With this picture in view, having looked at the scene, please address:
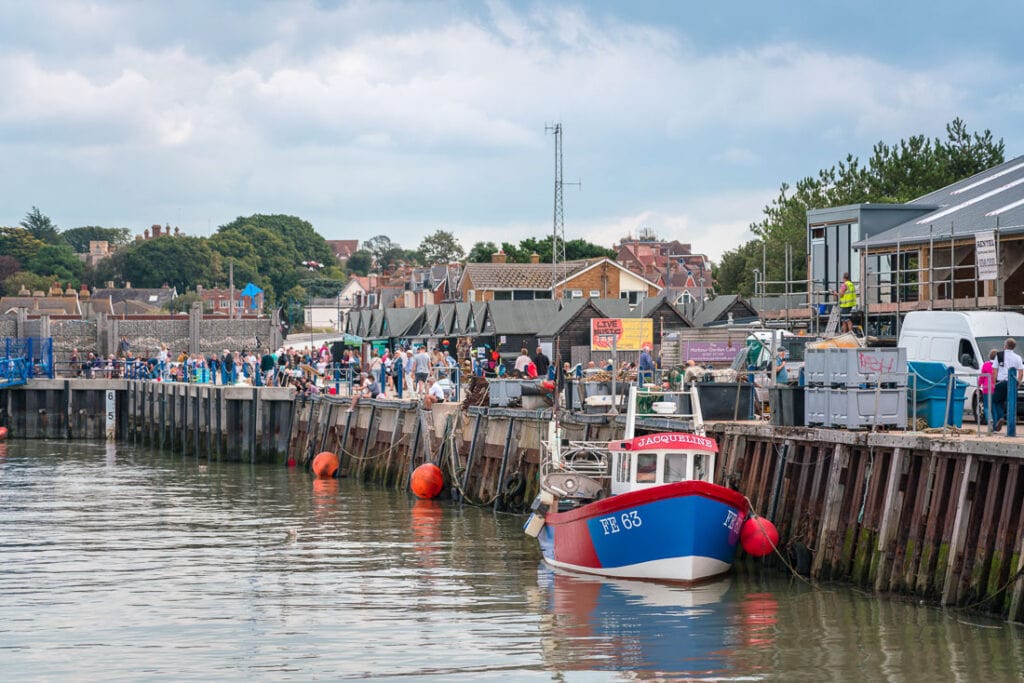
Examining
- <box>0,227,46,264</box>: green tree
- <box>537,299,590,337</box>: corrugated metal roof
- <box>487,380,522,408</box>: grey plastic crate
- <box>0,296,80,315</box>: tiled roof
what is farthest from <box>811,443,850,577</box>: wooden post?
<box>0,227,46,264</box>: green tree

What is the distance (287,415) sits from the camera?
5425cm

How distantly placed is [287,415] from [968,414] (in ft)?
103

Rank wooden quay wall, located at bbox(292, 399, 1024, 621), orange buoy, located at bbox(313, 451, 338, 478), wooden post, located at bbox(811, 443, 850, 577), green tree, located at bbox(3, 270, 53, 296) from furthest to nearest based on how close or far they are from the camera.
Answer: green tree, located at bbox(3, 270, 53, 296) < orange buoy, located at bbox(313, 451, 338, 478) < wooden post, located at bbox(811, 443, 850, 577) < wooden quay wall, located at bbox(292, 399, 1024, 621)

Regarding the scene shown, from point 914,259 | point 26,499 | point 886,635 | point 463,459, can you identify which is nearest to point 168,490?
point 26,499

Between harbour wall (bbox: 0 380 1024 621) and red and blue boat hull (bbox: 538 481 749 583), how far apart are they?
4.88 feet

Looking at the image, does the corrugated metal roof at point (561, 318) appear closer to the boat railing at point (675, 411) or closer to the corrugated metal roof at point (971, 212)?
the corrugated metal roof at point (971, 212)

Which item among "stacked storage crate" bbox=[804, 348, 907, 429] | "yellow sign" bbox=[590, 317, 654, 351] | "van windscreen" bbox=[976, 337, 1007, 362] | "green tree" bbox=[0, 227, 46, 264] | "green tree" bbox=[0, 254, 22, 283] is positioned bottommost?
"stacked storage crate" bbox=[804, 348, 907, 429]

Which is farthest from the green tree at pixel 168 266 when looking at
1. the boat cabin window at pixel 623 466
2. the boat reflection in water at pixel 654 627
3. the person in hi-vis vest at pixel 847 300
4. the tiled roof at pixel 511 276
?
the boat cabin window at pixel 623 466

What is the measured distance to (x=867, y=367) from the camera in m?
24.4

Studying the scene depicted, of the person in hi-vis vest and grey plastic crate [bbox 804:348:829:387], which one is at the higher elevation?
the person in hi-vis vest

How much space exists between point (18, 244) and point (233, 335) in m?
120

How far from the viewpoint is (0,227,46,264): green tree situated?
190 metres

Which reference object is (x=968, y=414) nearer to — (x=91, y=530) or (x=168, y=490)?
(x=91, y=530)

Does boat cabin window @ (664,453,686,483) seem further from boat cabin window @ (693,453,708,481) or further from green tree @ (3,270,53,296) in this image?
green tree @ (3,270,53,296)
